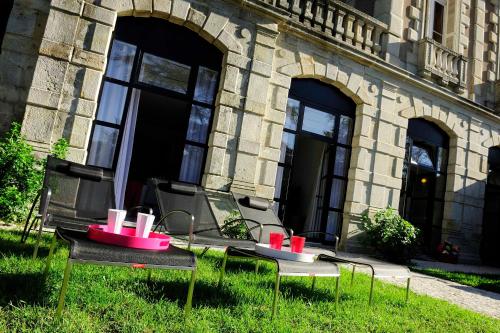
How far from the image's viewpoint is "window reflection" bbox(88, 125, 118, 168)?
19.3ft

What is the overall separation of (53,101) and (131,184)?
2912 mm

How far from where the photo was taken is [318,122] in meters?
7.69

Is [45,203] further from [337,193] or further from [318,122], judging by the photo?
[337,193]

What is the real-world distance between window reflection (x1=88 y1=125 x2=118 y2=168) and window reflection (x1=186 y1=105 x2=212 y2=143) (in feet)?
4.10

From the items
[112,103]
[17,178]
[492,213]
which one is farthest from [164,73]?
[492,213]

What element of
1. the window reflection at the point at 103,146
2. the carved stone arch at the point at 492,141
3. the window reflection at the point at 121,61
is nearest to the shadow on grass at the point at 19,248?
the window reflection at the point at 103,146

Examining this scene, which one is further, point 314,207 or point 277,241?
point 314,207

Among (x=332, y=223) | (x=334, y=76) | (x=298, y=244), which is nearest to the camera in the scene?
(x=298, y=244)

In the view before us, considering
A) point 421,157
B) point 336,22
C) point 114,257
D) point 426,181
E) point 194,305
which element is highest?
point 336,22

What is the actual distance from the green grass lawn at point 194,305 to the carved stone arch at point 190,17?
3944 millimetres

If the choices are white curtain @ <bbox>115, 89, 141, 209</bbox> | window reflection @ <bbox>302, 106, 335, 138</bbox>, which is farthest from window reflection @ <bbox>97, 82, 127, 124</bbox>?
window reflection @ <bbox>302, 106, 335, 138</bbox>

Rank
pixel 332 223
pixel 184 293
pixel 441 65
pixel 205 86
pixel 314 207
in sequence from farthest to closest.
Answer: pixel 441 65, pixel 314 207, pixel 332 223, pixel 205 86, pixel 184 293

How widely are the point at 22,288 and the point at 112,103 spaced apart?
431 centimetres

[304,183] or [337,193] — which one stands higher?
[304,183]
